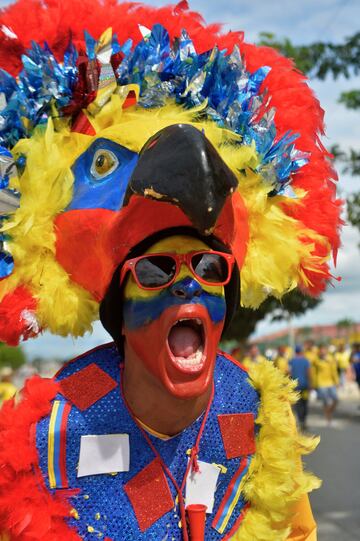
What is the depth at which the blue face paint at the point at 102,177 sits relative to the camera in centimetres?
187

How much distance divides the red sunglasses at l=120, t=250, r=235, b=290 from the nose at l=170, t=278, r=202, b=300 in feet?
0.06

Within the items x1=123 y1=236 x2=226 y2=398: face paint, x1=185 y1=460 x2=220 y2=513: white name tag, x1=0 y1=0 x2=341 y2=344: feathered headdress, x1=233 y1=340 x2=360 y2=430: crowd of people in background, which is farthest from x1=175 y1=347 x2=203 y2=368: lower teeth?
x1=233 y1=340 x2=360 y2=430: crowd of people in background

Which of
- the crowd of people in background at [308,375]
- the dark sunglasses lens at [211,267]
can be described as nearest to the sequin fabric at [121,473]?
the dark sunglasses lens at [211,267]

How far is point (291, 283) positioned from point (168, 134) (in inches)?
28.9

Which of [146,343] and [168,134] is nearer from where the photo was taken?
[168,134]

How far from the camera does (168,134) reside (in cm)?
164

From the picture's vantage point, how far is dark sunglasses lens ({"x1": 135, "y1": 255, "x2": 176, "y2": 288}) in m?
1.80

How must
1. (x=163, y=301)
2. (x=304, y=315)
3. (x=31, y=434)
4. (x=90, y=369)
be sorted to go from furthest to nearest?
(x=304, y=315), (x=90, y=369), (x=31, y=434), (x=163, y=301)

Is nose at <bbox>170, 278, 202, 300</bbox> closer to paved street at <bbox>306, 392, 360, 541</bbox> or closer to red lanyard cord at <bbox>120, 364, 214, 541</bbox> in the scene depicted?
red lanyard cord at <bbox>120, 364, 214, 541</bbox>

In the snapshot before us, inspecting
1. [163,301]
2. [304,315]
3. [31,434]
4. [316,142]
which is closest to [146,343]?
[163,301]

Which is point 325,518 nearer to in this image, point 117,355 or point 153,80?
point 117,355

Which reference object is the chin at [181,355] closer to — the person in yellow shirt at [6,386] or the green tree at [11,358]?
the person in yellow shirt at [6,386]

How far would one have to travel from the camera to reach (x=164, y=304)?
1.79m

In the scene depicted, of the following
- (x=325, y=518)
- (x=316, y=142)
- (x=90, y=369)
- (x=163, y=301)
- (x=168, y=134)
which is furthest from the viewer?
(x=325, y=518)
